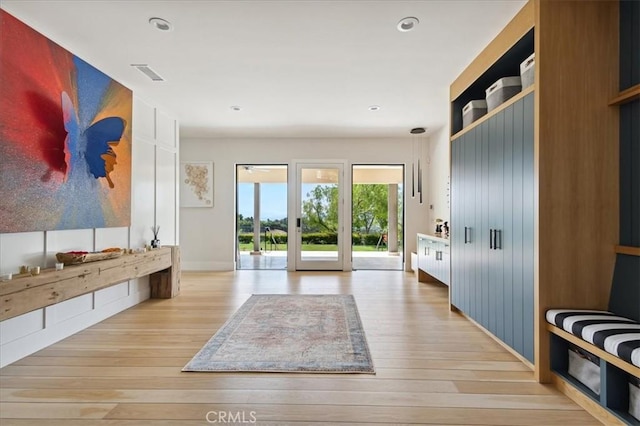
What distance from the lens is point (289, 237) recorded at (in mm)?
6824

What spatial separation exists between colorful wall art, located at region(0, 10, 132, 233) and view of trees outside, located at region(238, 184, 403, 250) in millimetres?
3551

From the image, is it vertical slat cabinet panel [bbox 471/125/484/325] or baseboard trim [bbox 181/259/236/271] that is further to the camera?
baseboard trim [bbox 181/259/236/271]

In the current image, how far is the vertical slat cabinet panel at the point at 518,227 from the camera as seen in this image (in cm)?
252

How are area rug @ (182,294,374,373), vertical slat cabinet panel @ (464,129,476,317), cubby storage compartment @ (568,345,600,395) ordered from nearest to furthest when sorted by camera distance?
cubby storage compartment @ (568,345,600,395) < area rug @ (182,294,374,373) < vertical slat cabinet panel @ (464,129,476,317)

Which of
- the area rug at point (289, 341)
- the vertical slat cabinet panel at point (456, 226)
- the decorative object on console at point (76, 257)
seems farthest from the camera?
the vertical slat cabinet panel at point (456, 226)

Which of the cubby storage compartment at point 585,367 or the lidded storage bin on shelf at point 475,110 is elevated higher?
the lidded storage bin on shelf at point 475,110

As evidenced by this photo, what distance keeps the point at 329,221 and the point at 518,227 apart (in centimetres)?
447

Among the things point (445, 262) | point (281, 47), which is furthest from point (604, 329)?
point (281, 47)

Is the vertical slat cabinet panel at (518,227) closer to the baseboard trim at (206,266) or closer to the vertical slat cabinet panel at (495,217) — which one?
the vertical slat cabinet panel at (495,217)

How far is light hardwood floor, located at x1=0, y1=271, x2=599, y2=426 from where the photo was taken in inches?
76.0

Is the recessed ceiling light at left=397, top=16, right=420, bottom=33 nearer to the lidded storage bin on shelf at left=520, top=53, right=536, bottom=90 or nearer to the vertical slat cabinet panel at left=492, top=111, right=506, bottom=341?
the lidded storage bin on shelf at left=520, top=53, right=536, bottom=90

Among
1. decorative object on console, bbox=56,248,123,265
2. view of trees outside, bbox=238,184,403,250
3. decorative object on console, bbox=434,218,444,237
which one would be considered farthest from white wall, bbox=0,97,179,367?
decorative object on console, bbox=434,218,444,237

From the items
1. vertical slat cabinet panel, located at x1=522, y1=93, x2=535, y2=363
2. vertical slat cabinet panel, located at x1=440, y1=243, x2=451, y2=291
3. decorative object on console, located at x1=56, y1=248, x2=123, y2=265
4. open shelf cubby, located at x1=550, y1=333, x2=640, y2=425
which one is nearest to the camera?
open shelf cubby, located at x1=550, y1=333, x2=640, y2=425

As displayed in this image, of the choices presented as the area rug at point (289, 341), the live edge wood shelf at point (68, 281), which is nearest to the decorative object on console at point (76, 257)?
the live edge wood shelf at point (68, 281)
